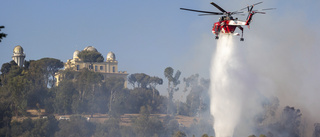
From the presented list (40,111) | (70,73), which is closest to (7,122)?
(40,111)

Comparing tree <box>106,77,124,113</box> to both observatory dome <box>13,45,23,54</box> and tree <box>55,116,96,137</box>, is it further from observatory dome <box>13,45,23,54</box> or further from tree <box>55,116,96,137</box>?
observatory dome <box>13,45,23,54</box>

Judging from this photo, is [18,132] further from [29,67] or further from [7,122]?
[29,67]

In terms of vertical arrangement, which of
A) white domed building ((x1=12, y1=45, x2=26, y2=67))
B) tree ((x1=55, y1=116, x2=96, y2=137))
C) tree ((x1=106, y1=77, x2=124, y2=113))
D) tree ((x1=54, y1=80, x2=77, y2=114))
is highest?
white domed building ((x1=12, y1=45, x2=26, y2=67))

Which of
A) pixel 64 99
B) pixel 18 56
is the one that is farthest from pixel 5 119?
pixel 18 56

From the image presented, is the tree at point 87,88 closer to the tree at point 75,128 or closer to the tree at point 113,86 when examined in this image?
the tree at point 113,86

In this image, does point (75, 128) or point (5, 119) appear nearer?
point (5, 119)

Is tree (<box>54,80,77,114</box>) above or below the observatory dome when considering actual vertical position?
below

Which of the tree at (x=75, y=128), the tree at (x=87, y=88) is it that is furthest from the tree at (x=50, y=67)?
the tree at (x=75, y=128)

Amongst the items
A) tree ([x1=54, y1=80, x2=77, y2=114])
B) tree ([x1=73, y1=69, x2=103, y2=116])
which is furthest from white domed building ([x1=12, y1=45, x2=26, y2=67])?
tree ([x1=54, y1=80, x2=77, y2=114])

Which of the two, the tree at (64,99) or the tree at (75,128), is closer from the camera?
the tree at (75,128)

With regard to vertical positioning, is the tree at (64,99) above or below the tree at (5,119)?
above

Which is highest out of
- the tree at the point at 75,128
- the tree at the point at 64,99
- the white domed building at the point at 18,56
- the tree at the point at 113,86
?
the white domed building at the point at 18,56

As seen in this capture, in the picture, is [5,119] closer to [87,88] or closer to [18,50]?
[87,88]

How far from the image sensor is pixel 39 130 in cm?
13175
